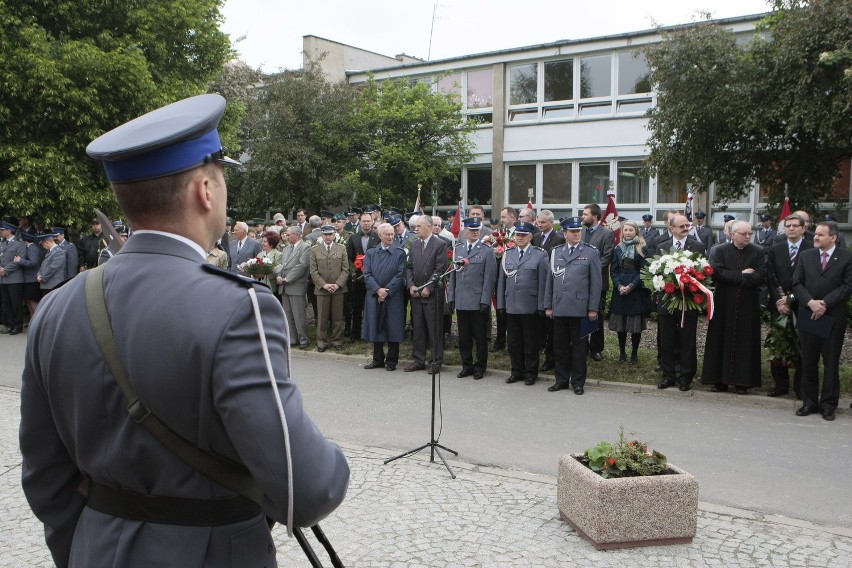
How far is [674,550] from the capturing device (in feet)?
16.0

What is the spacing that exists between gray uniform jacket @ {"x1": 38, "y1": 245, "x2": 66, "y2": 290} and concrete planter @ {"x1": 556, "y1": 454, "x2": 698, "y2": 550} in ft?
45.0

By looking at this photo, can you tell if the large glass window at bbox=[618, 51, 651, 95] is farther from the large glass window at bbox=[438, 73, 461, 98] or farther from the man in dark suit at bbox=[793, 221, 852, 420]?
the man in dark suit at bbox=[793, 221, 852, 420]

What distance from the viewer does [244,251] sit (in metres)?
14.9

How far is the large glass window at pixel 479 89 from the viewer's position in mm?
31172

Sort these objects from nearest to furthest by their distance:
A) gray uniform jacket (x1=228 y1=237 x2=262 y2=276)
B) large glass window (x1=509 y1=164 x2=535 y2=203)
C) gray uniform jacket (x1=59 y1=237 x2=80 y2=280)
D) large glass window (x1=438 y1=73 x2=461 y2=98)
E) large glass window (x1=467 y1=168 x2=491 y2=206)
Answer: gray uniform jacket (x1=228 y1=237 x2=262 y2=276), gray uniform jacket (x1=59 y1=237 x2=80 y2=280), large glass window (x1=509 y1=164 x2=535 y2=203), large glass window (x1=467 y1=168 x2=491 y2=206), large glass window (x1=438 y1=73 x2=461 y2=98)

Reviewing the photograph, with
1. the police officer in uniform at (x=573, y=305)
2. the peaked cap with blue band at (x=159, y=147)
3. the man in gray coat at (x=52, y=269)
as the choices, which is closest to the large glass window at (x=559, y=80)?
the man in gray coat at (x=52, y=269)

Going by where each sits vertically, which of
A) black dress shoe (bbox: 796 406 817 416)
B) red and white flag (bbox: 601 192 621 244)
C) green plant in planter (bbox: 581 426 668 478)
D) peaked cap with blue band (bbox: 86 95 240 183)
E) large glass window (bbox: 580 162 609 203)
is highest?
large glass window (bbox: 580 162 609 203)

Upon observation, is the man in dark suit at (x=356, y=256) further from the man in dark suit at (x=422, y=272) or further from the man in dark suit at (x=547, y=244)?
the man in dark suit at (x=547, y=244)

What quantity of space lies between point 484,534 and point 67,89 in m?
14.3

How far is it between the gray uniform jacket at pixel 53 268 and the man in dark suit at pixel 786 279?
1311 cm

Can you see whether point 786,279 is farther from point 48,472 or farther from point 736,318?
point 48,472

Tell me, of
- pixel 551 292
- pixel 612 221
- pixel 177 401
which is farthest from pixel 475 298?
pixel 177 401

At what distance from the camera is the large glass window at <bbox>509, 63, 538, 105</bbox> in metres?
30.0

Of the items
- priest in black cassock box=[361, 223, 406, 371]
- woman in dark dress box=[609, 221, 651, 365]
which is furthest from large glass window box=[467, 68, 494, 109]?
woman in dark dress box=[609, 221, 651, 365]
